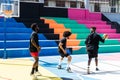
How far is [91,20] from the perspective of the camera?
23500 mm

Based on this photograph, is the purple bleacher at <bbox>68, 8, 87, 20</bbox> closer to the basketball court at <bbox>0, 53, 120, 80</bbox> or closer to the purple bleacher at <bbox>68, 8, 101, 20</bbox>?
the purple bleacher at <bbox>68, 8, 101, 20</bbox>

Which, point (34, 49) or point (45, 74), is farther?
point (45, 74)

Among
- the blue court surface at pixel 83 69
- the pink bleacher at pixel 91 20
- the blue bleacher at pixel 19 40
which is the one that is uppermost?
the pink bleacher at pixel 91 20

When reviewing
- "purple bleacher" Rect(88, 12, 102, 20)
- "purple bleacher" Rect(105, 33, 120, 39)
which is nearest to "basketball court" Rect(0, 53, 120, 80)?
"purple bleacher" Rect(105, 33, 120, 39)

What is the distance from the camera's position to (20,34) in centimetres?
1719

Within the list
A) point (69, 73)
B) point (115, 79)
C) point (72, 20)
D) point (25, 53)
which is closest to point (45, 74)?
point (69, 73)

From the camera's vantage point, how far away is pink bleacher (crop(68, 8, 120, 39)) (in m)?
21.4

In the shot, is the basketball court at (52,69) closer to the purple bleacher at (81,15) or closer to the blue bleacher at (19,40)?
the blue bleacher at (19,40)

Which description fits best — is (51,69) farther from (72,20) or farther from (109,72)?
(72,20)

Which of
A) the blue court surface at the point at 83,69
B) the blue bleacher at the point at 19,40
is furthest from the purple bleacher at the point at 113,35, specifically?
the blue court surface at the point at 83,69

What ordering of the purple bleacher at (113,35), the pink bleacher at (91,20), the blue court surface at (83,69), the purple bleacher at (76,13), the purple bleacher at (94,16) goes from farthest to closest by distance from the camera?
1. the purple bleacher at (94,16)
2. the purple bleacher at (76,13)
3. the pink bleacher at (91,20)
4. the purple bleacher at (113,35)
5. the blue court surface at (83,69)

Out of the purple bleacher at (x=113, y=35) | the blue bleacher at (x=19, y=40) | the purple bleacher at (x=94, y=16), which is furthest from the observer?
the purple bleacher at (x=94, y=16)

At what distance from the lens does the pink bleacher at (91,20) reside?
21438 mm

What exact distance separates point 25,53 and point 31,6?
20.4ft
